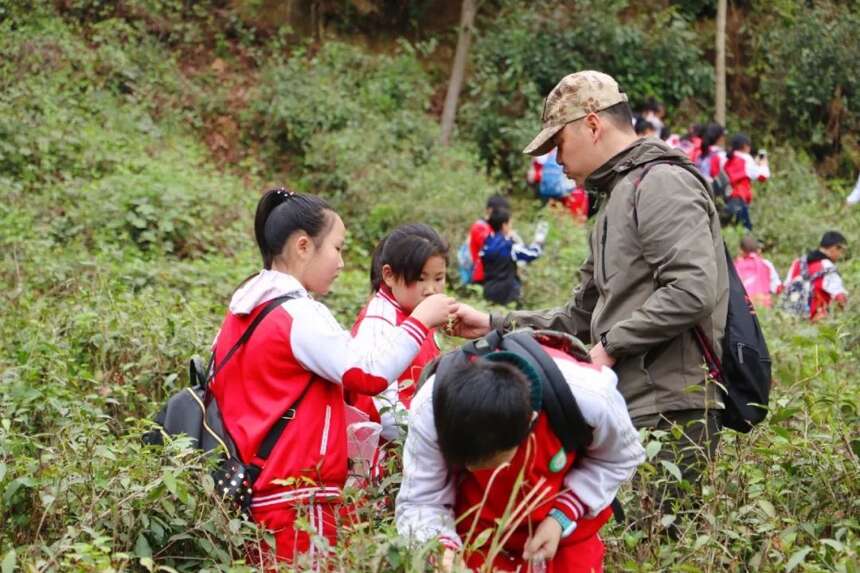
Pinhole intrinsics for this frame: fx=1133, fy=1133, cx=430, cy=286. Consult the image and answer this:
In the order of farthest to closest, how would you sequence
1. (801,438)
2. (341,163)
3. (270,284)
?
(341,163)
(801,438)
(270,284)

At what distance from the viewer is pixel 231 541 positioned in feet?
10.9

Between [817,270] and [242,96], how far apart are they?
8840 mm

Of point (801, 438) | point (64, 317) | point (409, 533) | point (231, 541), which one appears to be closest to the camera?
point (409, 533)

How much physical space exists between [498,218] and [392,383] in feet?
22.9

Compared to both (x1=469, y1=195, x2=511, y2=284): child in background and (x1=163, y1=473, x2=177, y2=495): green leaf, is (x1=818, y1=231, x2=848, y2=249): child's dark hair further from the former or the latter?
(x1=163, y1=473, x2=177, y2=495): green leaf

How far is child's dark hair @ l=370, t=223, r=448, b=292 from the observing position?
4164 millimetres

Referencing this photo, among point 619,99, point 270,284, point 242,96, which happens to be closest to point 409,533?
point 270,284

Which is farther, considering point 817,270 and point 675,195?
point 817,270

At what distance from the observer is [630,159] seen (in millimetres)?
3854

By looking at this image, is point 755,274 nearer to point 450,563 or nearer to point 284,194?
point 284,194

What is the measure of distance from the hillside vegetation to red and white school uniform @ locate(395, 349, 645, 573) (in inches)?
7.5

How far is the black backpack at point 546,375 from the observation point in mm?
2811

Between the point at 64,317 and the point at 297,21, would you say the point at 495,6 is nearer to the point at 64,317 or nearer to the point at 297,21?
the point at 297,21

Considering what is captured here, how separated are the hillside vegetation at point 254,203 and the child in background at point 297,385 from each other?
6.0 inches
